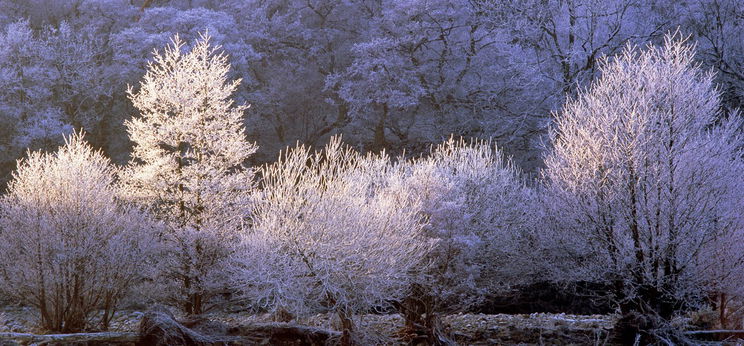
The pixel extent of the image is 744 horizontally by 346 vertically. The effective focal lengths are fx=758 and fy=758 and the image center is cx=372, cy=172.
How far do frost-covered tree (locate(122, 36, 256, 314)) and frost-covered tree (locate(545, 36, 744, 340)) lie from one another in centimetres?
965

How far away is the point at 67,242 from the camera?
20.9m

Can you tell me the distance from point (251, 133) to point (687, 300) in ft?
84.0

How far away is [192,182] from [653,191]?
1239 cm

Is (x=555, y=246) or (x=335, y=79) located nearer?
(x=555, y=246)

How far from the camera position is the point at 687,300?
17.7 metres

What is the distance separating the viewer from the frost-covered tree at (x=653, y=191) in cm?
1675

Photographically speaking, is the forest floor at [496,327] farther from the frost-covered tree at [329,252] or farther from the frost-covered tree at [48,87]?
the frost-covered tree at [48,87]

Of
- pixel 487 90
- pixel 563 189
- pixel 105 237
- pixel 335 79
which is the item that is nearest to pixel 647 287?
pixel 563 189

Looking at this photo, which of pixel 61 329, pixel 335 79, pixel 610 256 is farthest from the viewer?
pixel 335 79

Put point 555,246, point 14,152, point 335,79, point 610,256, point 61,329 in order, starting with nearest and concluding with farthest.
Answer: point 610,256 < point 555,246 < point 61,329 < point 14,152 < point 335,79

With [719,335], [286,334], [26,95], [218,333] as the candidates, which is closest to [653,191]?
[719,335]

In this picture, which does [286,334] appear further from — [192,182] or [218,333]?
[192,182]

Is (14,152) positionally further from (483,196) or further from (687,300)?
(687,300)

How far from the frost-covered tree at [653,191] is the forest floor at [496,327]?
2.30 meters
